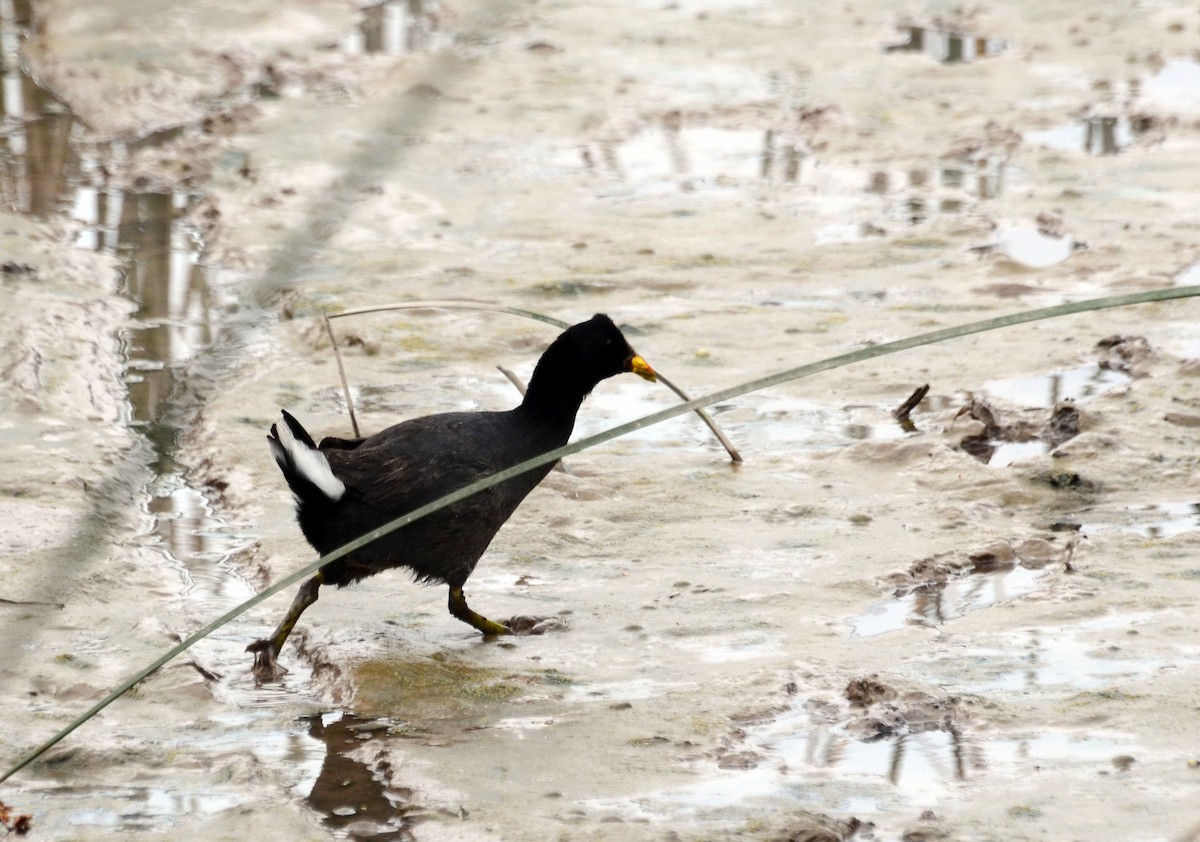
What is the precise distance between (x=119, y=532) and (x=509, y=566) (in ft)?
3.81

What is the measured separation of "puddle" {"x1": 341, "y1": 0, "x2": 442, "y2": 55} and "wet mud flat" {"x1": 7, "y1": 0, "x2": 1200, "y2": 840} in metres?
0.45

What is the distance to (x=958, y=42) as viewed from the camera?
1041cm

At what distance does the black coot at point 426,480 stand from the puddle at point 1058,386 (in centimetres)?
185

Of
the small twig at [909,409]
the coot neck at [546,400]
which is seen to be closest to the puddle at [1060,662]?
the coot neck at [546,400]

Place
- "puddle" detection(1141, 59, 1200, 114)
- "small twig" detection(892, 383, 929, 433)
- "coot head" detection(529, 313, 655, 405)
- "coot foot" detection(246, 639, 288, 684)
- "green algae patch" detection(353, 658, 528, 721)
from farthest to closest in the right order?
"puddle" detection(1141, 59, 1200, 114), "small twig" detection(892, 383, 929, 433), "coot head" detection(529, 313, 655, 405), "coot foot" detection(246, 639, 288, 684), "green algae patch" detection(353, 658, 528, 721)

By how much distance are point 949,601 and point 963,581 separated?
137 mm

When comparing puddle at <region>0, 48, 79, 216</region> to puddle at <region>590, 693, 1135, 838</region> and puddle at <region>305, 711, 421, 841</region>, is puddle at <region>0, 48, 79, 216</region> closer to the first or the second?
puddle at <region>305, 711, 421, 841</region>

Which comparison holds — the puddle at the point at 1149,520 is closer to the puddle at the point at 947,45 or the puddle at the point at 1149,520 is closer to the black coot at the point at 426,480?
the black coot at the point at 426,480

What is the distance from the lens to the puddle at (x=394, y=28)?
423 inches

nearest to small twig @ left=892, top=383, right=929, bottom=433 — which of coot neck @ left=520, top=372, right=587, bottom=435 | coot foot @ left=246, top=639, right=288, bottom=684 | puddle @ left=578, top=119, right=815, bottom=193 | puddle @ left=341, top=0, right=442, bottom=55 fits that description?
coot neck @ left=520, top=372, right=587, bottom=435

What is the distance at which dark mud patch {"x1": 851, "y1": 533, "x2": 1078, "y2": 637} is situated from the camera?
4043 millimetres

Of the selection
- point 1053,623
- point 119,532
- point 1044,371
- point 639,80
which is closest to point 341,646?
point 119,532

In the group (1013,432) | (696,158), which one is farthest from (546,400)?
(696,158)

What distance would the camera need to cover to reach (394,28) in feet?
37.2
